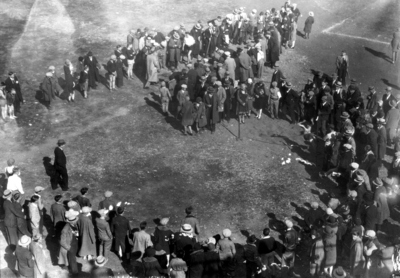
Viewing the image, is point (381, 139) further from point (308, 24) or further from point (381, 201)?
point (308, 24)

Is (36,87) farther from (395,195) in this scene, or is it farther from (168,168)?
(395,195)

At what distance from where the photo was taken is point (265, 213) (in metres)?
17.1

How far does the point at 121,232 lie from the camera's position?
568 inches

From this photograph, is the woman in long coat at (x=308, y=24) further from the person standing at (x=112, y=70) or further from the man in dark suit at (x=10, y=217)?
the man in dark suit at (x=10, y=217)

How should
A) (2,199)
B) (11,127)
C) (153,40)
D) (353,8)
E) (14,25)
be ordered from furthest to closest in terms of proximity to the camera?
(353,8) → (14,25) → (153,40) → (11,127) → (2,199)

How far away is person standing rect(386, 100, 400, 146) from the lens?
2023 cm

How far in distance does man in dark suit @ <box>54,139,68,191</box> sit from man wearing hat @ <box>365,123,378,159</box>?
10300 mm

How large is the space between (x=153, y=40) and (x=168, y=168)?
866cm

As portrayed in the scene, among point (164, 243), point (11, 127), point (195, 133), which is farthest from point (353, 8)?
point (164, 243)

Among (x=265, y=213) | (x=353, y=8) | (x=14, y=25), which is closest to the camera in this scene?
(x=265, y=213)

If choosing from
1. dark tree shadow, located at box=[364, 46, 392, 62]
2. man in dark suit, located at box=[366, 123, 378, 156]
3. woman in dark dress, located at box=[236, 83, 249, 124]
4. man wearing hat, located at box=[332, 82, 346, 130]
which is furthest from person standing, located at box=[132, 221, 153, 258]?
dark tree shadow, located at box=[364, 46, 392, 62]

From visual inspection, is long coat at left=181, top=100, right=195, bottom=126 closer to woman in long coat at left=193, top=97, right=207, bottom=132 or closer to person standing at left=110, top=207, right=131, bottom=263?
woman in long coat at left=193, top=97, right=207, bottom=132

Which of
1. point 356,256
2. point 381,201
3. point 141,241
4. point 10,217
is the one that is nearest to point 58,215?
point 10,217

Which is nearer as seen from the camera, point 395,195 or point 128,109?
point 395,195
